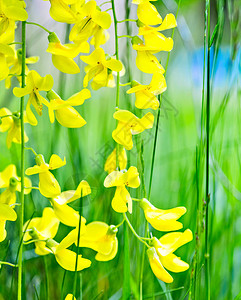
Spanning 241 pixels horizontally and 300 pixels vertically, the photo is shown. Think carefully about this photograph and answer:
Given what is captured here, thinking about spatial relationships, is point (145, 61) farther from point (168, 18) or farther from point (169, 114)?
point (169, 114)

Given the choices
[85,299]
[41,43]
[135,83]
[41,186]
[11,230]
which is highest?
[41,43]

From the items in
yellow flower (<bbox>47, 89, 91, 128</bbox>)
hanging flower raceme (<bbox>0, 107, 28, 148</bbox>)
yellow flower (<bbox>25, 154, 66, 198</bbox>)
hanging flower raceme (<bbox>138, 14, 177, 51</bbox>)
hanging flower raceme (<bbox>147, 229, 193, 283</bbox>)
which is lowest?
hanging flower raceme (<bbox>147, 229, 193, 283</bbox>)

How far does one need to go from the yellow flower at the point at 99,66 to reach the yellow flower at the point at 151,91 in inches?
1.6

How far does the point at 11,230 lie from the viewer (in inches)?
38.1

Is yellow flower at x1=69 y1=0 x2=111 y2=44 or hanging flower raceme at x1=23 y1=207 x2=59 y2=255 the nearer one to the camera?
yellow flower at x1=69 y1=0 x2=111 y2=44

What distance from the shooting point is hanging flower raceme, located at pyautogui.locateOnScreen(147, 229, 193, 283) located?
24.2 inches

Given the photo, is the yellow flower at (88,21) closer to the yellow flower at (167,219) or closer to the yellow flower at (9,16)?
the yellow flower at (9,16)

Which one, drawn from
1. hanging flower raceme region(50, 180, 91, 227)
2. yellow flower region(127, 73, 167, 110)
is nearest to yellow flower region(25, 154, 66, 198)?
hanging flower raceme region(50, 180, 91, 227)

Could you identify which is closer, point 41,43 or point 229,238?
point 229,238

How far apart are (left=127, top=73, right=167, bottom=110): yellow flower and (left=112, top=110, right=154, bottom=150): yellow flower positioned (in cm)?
2

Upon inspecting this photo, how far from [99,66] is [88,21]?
0.06m

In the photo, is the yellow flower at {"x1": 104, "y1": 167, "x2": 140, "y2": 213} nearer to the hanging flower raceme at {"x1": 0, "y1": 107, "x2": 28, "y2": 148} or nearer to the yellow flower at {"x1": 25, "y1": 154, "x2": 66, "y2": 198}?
the yellow flower at {"x1": 25, "y1": 154, "x2": 66, "y2": 198}

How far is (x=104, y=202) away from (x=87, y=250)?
0.43ft

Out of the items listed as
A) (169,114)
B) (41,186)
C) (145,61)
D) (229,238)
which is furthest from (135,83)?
(169,114)
